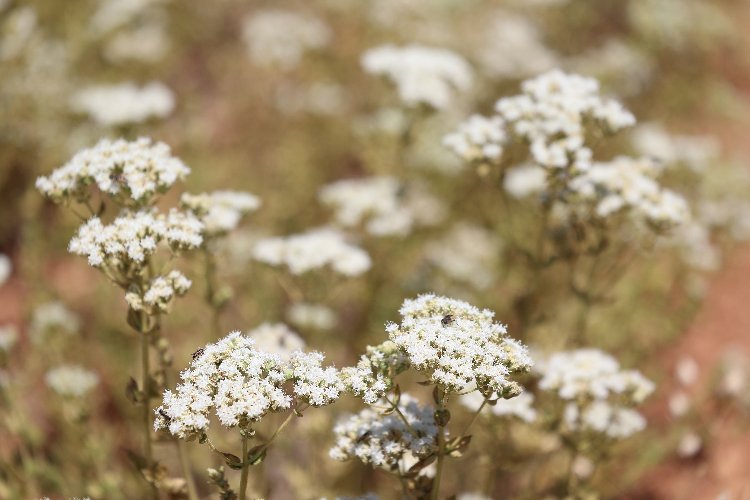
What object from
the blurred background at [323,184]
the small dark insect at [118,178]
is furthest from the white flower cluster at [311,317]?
the small dark insect at [118,178]

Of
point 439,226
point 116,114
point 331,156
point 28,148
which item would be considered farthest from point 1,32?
point 439,226

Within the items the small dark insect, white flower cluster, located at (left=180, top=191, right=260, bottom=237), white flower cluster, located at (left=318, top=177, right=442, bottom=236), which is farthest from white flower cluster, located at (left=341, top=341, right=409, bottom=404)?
white flower cluster, located at (left=318, top=177, right=442, bottom=236)

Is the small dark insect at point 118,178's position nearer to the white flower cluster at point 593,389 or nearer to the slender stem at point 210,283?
the slender stem at point 210,283

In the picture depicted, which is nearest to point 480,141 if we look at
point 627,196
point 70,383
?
point 627,196

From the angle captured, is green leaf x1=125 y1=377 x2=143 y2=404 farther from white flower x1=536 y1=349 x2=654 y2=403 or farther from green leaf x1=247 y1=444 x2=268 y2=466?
white flower x1=536 y1=349 x2=654 y2=403

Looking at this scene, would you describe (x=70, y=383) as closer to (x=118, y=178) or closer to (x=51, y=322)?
(x=51, y=322)
